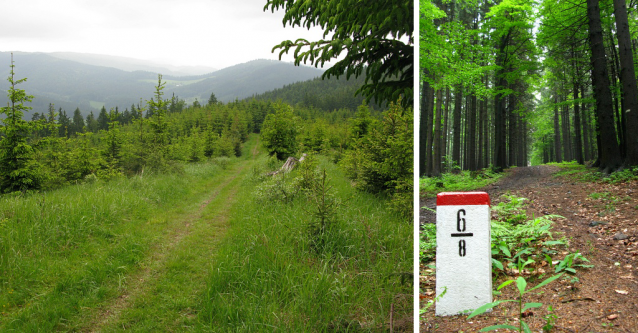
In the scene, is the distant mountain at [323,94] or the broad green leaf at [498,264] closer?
the broad green leaf at [498,264]

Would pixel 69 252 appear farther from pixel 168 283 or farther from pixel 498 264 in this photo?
pixel 498 264

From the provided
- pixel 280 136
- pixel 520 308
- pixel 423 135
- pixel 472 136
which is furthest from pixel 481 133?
pixel 280 136

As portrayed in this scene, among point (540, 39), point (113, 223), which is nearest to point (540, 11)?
point (540, 39)

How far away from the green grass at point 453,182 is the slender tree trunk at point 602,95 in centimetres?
92

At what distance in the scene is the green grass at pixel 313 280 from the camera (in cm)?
272

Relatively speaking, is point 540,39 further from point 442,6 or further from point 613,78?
point 442,6

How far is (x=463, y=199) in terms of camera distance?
1.88 metres

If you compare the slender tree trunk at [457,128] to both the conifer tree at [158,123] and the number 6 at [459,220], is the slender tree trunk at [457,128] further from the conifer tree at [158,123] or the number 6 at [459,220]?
the conifer tree at [158,123]

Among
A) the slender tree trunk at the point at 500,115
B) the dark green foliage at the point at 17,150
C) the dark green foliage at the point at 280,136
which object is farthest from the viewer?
the dark green foliage at the point at 280,136

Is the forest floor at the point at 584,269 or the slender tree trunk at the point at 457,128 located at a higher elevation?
the slender tree trunk at the point at 457,128

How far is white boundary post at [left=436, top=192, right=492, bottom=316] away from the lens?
1860 mm

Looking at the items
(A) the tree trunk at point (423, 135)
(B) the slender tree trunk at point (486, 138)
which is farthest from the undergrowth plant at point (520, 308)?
(B) the slender tree trunk at point (486, 138)

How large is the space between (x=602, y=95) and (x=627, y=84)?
16 centimetres

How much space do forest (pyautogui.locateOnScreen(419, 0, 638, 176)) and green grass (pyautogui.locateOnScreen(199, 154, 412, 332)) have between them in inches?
51.8
